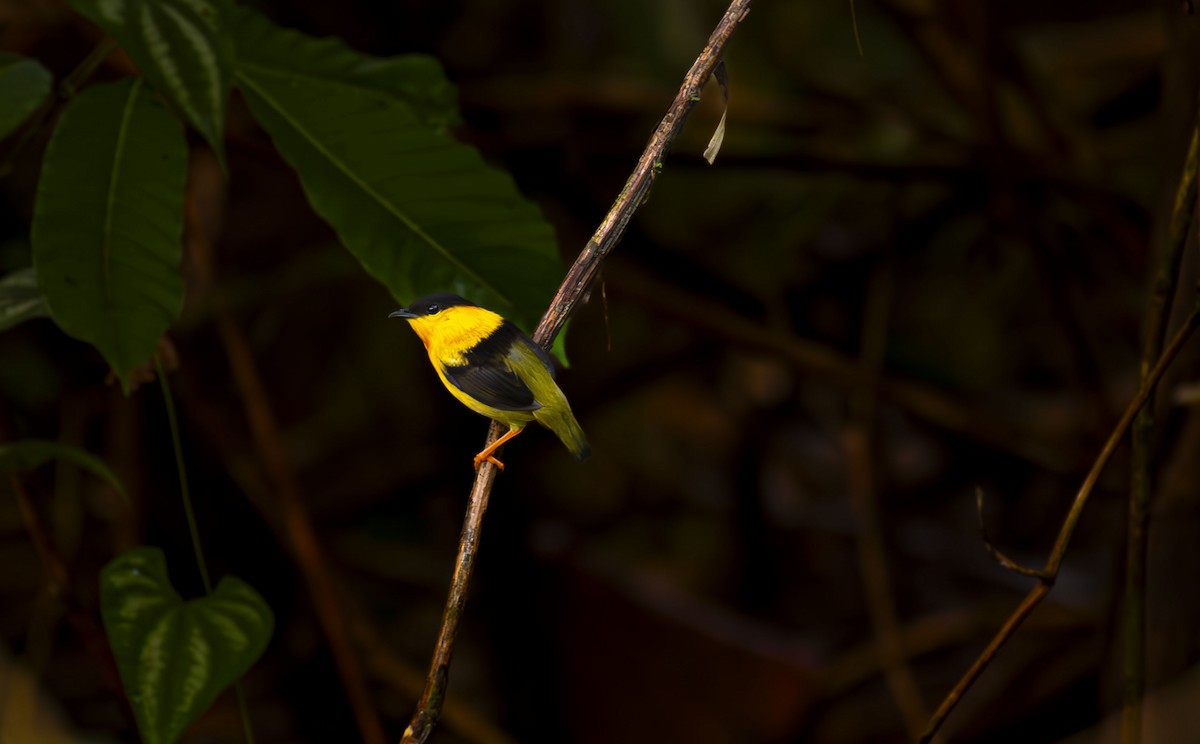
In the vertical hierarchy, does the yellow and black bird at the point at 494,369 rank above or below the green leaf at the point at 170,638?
above

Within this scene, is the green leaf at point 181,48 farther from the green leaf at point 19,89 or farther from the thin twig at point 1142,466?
the thin twig at point 1142,466

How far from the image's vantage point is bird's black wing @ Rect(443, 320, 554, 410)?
31 centimetres

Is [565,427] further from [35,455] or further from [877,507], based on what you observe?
[877,507]

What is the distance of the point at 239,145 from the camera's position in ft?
2.83

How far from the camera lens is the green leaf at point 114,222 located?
1.37 ft

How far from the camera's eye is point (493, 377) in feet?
1.04

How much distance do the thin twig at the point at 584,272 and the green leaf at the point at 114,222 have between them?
181mm

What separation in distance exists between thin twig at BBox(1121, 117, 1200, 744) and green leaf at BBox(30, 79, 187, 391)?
0.40m

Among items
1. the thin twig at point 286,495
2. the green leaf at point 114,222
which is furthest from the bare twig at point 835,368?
the green leaf at point 114,222

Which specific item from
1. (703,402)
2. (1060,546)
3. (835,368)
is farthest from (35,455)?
(703,402)

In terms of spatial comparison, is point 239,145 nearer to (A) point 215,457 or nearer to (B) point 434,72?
(B) point 434,72

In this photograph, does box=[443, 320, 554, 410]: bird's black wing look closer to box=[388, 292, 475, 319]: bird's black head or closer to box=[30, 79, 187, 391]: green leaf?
box=[388, 292, 475, 319]: bird's black head

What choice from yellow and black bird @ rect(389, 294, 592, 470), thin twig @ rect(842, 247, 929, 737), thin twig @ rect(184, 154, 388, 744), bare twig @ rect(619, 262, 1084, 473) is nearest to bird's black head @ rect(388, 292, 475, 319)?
yellow and black bird @ rect(389, 294, 592, 470)

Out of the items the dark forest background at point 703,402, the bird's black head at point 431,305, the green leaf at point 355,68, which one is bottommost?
the dark forest background at point 703,402
